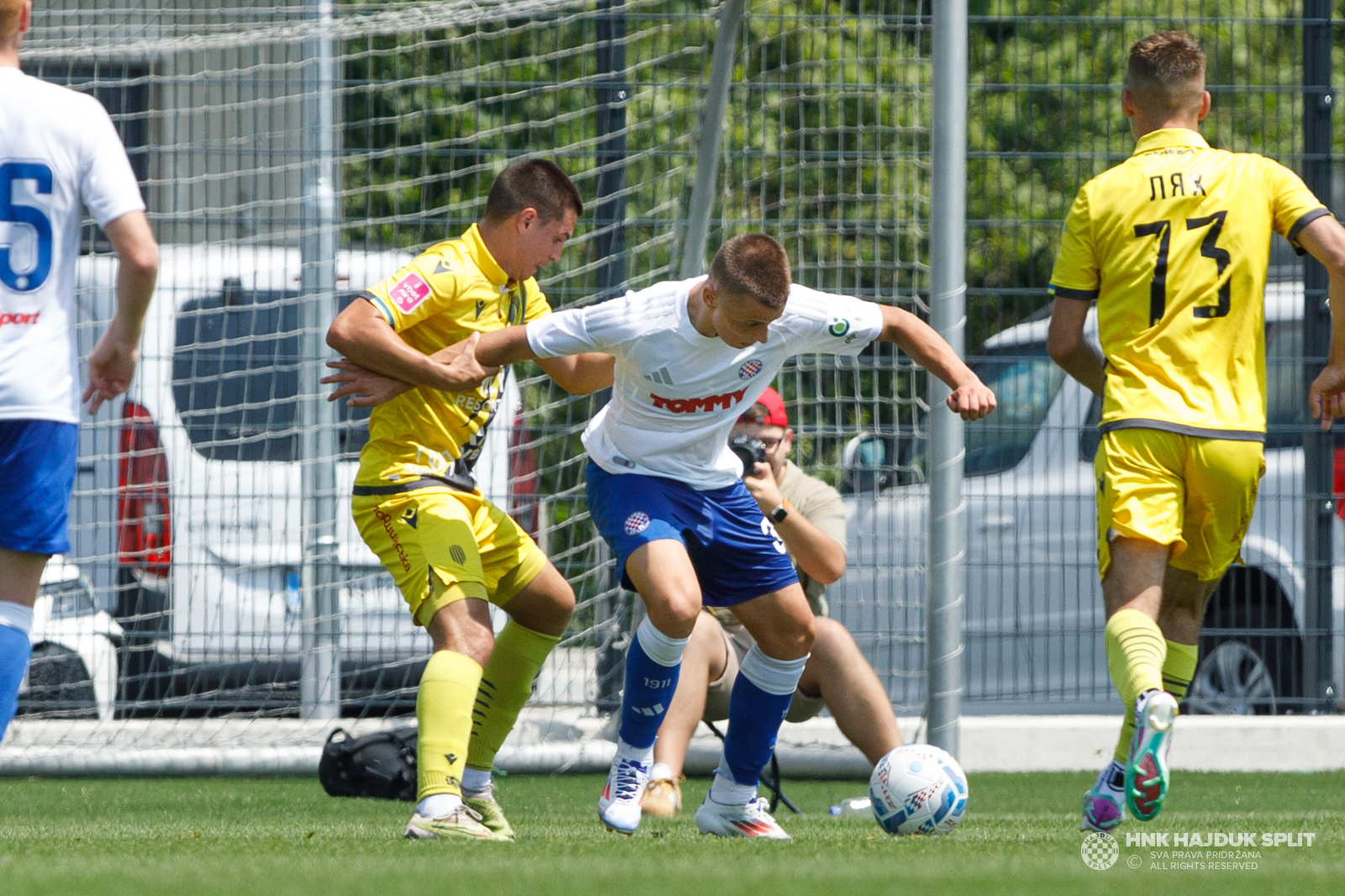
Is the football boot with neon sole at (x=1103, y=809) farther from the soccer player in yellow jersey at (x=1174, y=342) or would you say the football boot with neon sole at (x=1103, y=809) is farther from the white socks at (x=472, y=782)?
the white socks at (x=472, y=782)

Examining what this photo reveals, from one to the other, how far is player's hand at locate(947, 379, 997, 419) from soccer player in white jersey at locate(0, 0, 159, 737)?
6.76 feet

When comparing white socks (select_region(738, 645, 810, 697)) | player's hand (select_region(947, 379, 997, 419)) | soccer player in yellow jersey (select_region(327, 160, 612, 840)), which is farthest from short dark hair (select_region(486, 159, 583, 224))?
white socks (select_region(738, 645, 810, 697))

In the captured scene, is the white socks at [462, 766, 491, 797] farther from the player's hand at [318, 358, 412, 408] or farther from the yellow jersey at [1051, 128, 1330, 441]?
the yellow jersey at [1051, 128, 1330, 441]

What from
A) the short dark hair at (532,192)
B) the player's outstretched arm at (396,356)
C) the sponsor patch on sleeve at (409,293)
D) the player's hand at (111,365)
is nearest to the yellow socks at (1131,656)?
the player's outstretched arm at (396,356)

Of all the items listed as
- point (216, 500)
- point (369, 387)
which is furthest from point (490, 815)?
point (216, 500)

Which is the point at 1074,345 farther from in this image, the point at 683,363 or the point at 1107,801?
the point at 1107,801

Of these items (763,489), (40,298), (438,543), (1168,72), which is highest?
(1168,72)

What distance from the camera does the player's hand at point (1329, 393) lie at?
4.43 m

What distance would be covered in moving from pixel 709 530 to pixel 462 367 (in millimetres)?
848

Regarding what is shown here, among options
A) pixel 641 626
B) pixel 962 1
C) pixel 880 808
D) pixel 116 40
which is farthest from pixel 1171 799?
pixel 116 40

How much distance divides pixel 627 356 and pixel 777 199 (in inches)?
113

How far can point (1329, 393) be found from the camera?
4.46 m

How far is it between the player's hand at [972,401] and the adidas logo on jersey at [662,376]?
788 millimetres

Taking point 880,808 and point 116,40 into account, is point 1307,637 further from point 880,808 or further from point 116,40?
point 116,40
